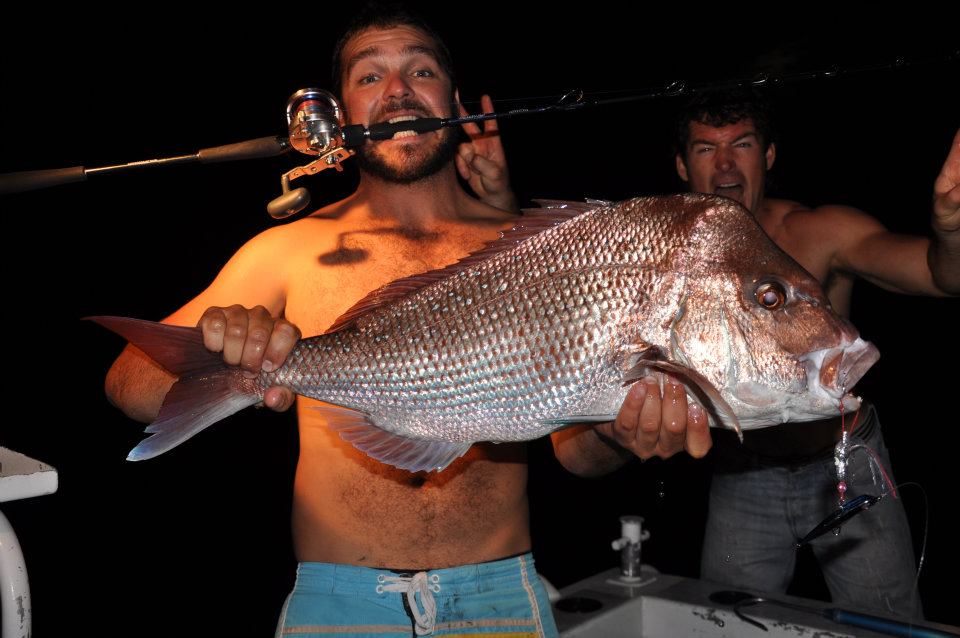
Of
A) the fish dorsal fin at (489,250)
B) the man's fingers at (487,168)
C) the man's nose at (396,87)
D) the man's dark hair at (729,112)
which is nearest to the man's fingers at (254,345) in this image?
the fish dorsal fin at (489,250)

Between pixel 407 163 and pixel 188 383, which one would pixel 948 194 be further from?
pixel 188 383

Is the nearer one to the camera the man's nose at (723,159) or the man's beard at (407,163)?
the man's beard at (407,163)

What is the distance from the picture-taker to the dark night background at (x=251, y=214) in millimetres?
4883

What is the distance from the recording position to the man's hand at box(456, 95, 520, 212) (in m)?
2.79

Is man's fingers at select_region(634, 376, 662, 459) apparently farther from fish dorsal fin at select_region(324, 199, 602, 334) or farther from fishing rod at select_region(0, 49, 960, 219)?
fishing rod at select_region(0, 49, 960, 219)

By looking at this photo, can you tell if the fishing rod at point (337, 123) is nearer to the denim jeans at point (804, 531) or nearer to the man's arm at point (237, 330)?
the man's arm at point (237, 330)

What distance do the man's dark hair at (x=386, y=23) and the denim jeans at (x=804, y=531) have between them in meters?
1.91

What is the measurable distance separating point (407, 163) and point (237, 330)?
941 millimetres

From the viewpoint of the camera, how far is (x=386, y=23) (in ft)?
8.03

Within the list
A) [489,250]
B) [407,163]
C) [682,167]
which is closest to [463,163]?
[407,163]

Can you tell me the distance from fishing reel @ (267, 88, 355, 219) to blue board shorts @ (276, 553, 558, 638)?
37.8 inches

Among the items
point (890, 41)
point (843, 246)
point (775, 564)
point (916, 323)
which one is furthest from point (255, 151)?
point (916, 323)

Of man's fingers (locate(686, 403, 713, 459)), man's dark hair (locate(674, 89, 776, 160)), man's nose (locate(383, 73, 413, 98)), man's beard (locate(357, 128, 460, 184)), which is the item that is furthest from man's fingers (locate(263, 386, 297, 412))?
man's dark hair (locate(674, 89, 776, 160))

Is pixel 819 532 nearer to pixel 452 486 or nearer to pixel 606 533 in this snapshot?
pixel 452 486
